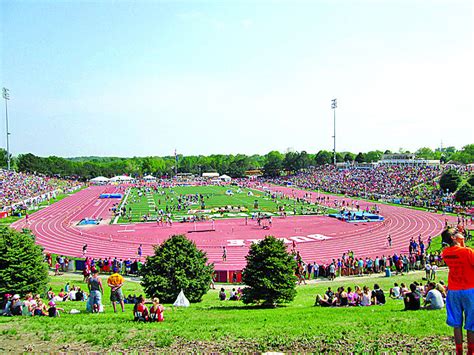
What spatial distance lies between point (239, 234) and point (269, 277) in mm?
23487

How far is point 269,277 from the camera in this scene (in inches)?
619

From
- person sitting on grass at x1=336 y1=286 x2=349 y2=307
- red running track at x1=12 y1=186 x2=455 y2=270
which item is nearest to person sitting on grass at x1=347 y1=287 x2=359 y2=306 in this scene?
person sitting on grass at x1=336 y1=286 x2=349 y2=307

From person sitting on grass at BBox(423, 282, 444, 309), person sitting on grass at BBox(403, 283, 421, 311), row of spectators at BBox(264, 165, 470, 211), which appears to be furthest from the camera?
row of spectators at BBox(264, 165, 470, 211)

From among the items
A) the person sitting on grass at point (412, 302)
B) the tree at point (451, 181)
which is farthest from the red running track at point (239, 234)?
the person sitting on grass at point (412, 302)

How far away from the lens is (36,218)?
50.3m

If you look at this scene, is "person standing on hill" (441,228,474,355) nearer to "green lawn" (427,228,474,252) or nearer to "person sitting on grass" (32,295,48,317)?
"person sitting on grass" (32,295,48,317)

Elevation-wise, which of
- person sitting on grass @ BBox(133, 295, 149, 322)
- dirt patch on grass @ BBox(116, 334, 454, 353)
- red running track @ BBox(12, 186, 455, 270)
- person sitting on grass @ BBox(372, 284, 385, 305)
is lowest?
red running track @ BBox(12, 186, 455, 270)

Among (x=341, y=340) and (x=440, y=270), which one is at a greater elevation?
(x=341, y=340)

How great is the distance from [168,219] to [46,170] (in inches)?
3787

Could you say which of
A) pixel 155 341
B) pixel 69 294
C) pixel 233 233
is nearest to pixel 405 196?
pixel 233 233

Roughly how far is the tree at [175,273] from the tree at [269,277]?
2361 mm

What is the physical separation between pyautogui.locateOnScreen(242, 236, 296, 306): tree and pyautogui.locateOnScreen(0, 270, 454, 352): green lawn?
2911 mm

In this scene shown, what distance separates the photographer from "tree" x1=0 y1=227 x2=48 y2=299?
15898 mm

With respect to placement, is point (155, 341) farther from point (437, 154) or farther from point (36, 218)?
point (437, 154)
